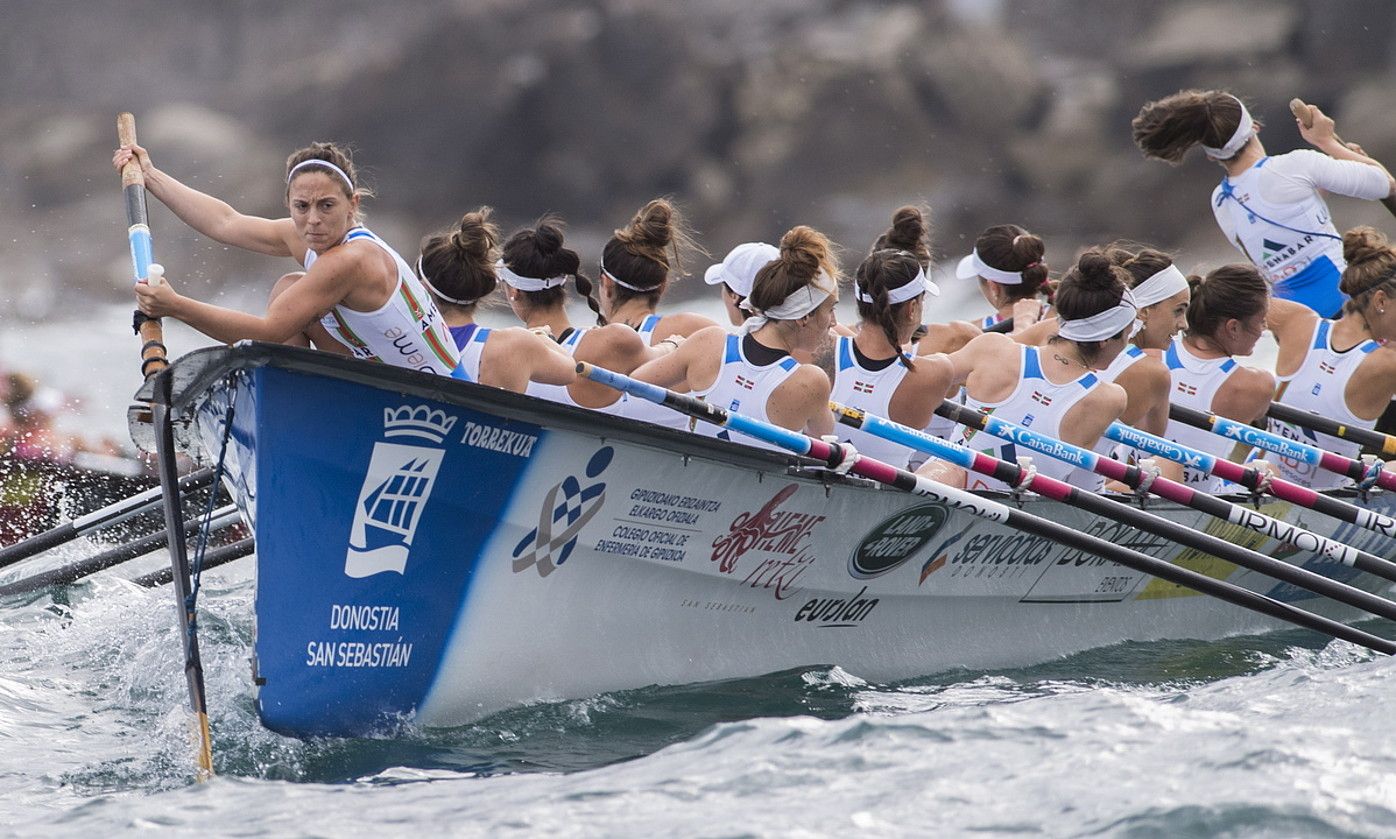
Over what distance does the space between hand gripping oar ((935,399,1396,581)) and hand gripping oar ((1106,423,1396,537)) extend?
0.26m

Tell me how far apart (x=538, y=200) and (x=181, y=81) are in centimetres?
352

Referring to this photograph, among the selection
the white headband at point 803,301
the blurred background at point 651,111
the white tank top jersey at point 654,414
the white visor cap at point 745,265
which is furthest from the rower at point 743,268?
the blurred background at point 651,111

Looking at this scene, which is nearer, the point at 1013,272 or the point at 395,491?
the point at 395,491

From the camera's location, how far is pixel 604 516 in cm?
477

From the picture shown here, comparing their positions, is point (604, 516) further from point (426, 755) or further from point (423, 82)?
point (423, 82)

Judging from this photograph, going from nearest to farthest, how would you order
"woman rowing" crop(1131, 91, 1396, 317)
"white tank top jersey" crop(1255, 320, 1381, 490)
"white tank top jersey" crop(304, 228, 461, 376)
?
"white tank top jersey" crop(304, 228, 461, 376), "white tank top jersey" crop(1255, 320, 1381, 490), "woman rowing" crop(1131, 91, 1396, 317)

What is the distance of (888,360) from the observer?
5672mm

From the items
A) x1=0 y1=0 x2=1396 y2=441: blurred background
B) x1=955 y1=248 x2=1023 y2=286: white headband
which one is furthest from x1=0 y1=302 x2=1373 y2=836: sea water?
x1=0 y1=0 x2=1396 y2=441: blurred background

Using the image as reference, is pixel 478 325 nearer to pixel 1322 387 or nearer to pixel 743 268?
pixel 743 268

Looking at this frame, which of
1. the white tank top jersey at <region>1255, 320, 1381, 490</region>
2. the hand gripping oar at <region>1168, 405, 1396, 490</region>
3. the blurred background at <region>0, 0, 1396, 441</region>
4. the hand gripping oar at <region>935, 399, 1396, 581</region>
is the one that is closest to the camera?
the hand gripping oar at <region>935, 399, 1396, 581</region>

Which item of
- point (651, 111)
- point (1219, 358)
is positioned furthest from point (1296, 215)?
point (651, 111)

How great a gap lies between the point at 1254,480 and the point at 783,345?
83.1 inches

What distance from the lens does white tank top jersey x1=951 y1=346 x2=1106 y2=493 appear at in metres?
5.87

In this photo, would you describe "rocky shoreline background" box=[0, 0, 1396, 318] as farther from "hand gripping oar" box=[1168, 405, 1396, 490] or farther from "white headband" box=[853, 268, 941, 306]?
"white headband" box=[853, 268, 941, 306]
